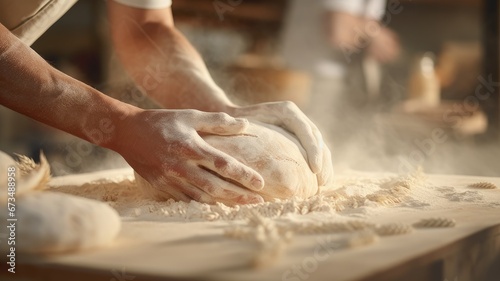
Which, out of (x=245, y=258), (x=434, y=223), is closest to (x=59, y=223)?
(x=245, y=258)

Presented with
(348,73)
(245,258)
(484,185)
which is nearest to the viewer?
(245,258)

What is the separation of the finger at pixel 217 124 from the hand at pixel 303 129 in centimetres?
18

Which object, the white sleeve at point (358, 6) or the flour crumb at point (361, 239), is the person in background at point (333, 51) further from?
the flour crumb at point (361, 239)

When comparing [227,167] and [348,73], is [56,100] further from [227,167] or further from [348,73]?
[348,73]

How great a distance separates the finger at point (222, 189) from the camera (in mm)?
1254

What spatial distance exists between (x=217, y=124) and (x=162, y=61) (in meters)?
0.59

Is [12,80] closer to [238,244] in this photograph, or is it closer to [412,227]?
[238,244]

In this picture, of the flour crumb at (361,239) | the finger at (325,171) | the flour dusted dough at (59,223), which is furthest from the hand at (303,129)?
the flour dusted dough at (59,223)

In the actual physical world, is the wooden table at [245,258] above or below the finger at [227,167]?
below

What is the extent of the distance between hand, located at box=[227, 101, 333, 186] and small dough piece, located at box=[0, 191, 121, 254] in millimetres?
593

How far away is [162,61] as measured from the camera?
1835mm

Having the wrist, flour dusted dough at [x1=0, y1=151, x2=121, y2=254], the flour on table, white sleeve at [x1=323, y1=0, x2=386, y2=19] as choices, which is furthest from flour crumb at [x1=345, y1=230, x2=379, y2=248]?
white sleeve at [x1=323, y1=0, x2=386, y2=19]

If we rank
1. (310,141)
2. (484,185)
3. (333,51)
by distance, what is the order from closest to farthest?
(310,141) → (484,185) → (333,51)

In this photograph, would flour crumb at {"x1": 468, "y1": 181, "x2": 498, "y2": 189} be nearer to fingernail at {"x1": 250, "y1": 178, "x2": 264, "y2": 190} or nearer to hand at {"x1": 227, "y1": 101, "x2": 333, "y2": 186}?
hand at {"x1": 227, "y1": 101, "x2": 333, "y2": 186}
